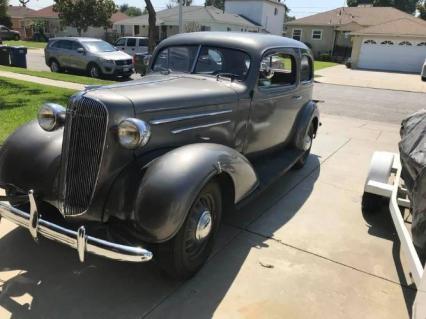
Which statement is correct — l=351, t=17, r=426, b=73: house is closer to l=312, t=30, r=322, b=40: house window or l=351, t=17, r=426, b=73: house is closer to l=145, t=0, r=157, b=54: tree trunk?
l=312, t=30, r=322, b=40: house window

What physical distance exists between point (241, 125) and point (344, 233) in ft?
5.32

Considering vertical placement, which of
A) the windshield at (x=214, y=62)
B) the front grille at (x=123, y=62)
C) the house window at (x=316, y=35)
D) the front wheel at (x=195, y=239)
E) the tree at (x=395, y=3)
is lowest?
the front wheel at (x=195, y=239)

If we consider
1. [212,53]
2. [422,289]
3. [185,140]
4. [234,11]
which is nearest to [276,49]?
[212,53]

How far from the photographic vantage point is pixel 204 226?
3170 millimetres

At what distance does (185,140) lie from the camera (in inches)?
135

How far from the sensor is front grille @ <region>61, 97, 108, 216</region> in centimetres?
283

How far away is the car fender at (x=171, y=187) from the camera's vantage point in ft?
8.68

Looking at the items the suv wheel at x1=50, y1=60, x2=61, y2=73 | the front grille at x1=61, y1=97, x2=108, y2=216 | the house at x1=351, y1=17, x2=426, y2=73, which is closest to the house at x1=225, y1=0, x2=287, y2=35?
the house at x1=351, y1=17, x2=426, y2=73

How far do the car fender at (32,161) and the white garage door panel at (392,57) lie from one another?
3133 centimetres

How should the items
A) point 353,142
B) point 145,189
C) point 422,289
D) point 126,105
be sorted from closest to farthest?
1. point 422,289
2. point 145,189
3. point 126,105
4. point 353,142

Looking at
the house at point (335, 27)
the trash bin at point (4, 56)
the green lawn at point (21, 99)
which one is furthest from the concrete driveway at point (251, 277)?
the house at point (335, 27)

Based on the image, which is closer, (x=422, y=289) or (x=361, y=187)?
(x=422, y=289)

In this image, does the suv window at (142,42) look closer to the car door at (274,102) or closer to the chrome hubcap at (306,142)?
the car door at (274,102)

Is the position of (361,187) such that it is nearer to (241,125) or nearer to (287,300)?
(241,125)
